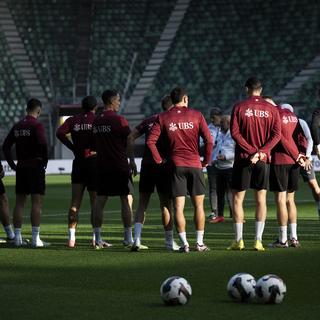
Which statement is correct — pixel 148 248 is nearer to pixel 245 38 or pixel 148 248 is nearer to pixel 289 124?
pixel 289 124

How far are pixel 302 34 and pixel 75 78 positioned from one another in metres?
11.6

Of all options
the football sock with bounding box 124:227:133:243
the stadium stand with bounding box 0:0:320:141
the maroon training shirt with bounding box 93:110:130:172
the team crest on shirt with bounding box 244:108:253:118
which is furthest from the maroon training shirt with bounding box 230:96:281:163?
the stadium stand with bounding box 0:0:320:141

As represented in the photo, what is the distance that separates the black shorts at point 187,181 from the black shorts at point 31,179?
2.29 metres

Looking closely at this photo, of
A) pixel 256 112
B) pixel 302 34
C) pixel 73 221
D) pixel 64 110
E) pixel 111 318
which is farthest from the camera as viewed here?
pixel 302 34

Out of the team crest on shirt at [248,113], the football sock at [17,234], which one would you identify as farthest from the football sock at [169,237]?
the football sock at [17,234]

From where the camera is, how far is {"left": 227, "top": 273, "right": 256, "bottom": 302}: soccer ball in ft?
31.5

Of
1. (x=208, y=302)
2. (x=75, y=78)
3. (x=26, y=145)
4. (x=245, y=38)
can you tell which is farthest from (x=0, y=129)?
(x=208, y=302)

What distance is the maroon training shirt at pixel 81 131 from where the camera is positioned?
606 inches

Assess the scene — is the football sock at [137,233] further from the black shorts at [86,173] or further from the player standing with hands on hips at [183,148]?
the black shorts at [86,173]

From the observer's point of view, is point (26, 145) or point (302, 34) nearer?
point (26, 145)

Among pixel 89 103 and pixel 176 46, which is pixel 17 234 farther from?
pixel 176 46

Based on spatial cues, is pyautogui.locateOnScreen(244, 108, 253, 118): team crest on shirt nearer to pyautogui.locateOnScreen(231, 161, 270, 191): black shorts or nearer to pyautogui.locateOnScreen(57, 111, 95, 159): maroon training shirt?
pyautogui.locateOnScreen(231, 161, 270, 191): black shorts

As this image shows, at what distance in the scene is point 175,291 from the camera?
946 centimetres

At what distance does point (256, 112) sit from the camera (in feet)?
46.5
